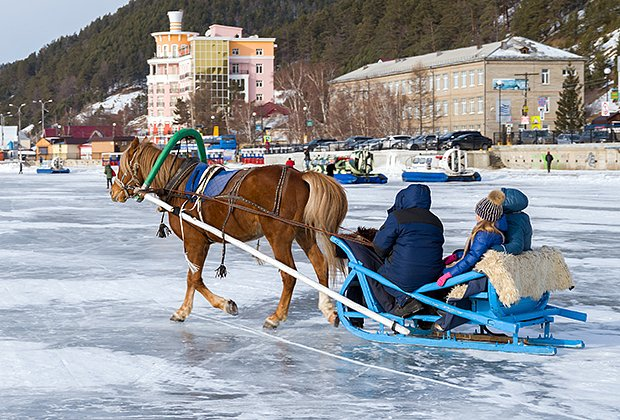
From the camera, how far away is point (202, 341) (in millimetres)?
9438

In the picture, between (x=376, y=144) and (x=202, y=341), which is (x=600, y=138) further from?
(x=202, y=341)

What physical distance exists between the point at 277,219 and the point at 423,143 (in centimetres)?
5739

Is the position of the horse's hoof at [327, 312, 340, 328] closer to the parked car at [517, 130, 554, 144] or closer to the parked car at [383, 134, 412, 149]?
the parked car at [517, 130, 554, 144]

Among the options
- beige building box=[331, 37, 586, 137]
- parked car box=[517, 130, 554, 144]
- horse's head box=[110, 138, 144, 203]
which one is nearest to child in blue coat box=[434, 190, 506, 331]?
horse's head box=[110, 138, 144, 203]

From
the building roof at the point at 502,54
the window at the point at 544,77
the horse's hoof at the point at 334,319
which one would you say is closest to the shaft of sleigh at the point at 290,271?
the horse's hoof at the point at 334,319

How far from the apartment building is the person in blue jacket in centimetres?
11814

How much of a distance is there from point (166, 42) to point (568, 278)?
150 metres

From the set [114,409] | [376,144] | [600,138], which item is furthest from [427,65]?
[114,409]

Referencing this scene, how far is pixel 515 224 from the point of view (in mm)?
8633

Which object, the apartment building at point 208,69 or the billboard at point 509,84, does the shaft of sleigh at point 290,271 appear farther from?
the apartment building at point 208,69

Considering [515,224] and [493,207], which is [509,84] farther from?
[493,207]

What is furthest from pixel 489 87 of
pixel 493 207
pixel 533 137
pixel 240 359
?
pixel 240 359

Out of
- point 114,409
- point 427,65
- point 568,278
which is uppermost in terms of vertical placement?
point 427,65

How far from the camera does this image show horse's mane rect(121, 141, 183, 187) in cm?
1078
